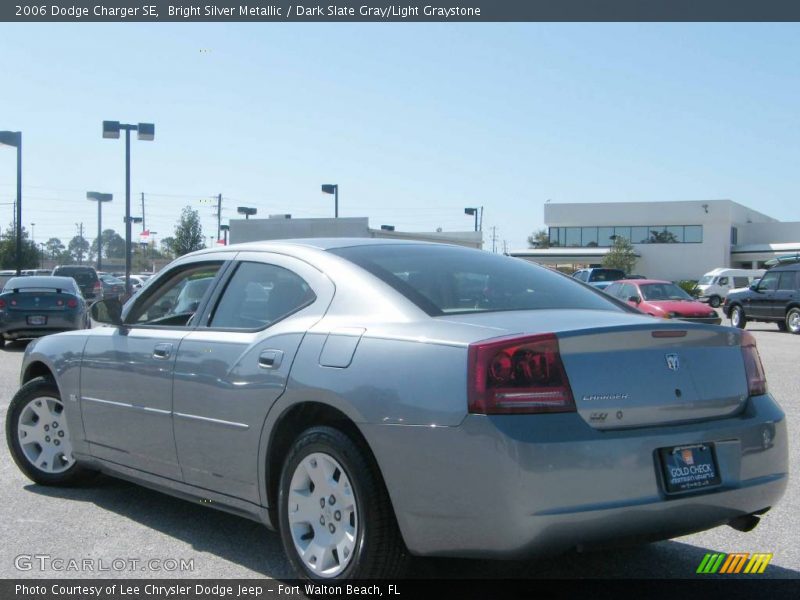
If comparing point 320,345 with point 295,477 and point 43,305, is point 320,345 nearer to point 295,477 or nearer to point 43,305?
point 295,477

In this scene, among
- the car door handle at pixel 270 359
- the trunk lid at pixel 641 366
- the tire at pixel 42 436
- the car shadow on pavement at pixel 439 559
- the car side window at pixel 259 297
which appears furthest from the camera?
the tire at pixel 42 436

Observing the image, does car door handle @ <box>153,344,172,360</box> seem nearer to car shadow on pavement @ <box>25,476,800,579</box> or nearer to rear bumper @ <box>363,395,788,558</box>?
car shadow on pavement @ <box>25,476,800,579</box>

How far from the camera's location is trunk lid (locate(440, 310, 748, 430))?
3.56m

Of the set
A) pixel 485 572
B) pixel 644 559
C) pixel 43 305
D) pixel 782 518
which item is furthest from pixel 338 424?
pixel 43 305

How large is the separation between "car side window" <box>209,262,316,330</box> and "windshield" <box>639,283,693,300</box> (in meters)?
19.5

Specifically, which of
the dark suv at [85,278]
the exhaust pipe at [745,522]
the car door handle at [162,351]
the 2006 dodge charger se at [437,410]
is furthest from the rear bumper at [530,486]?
the dark suv at [85,278]

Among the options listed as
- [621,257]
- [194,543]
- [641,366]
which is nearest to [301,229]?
[194,543]

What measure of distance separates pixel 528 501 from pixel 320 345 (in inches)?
46.5

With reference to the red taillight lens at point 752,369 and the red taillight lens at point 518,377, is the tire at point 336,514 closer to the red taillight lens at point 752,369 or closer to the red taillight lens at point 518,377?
the red taillight lens at point 518,377

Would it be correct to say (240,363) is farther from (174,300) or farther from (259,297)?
(174,300)

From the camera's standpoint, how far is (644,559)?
462cm

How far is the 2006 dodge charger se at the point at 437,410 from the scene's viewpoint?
11.3 ft

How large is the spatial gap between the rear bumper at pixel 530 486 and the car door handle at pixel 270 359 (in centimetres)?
66

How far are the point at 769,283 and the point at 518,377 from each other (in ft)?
76.4
